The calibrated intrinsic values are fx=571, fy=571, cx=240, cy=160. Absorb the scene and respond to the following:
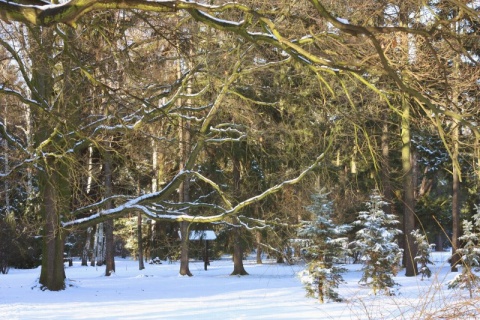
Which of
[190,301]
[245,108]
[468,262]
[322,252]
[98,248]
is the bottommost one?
[190,301]

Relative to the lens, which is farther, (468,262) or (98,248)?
(98,248)

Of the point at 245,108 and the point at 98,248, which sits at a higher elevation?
the point at 245,108

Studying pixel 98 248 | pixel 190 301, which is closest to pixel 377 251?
pixel 190 301

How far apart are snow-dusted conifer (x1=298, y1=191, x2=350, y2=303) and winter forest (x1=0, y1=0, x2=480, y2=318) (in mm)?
52

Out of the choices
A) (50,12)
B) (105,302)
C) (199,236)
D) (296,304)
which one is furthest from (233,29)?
(199,236)

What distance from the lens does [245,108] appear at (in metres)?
13.6

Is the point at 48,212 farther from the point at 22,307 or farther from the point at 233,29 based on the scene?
the point at 233,29

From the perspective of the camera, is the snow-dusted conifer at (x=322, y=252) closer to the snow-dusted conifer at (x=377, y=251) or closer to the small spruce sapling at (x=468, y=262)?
the snow-dusted conifer at (x=377, y=251)

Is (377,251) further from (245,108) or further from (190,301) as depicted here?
(245,108)

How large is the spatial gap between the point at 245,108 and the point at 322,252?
401 centimetres

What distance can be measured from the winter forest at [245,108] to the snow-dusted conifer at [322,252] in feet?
0.17

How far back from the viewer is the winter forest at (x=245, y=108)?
15.3ft

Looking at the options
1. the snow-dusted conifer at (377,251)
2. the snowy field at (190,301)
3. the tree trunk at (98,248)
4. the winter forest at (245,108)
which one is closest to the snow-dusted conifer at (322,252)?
the winter forest at (245,108)

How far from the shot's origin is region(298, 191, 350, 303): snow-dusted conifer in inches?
539
